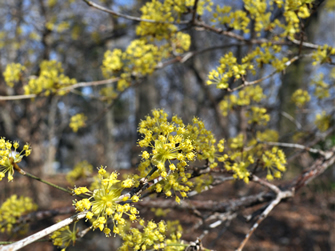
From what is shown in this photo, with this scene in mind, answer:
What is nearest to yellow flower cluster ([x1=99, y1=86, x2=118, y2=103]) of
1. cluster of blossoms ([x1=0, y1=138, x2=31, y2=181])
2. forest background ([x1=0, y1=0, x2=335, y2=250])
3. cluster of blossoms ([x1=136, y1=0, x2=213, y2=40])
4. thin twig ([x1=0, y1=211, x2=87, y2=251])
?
forest background ([x1=0, y1=0, x2=335, y2=250])

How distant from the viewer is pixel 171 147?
3.93 ft

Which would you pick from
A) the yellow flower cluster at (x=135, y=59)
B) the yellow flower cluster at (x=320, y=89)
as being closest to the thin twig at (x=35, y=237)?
the yellow flower cluster at (x=135, y=59)

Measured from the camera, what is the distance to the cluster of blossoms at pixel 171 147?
4.05ft

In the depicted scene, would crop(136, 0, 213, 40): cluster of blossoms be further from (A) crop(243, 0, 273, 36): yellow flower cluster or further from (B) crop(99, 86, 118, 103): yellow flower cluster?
(B) crop(99, 86, 118, 103): yellow flower cluster

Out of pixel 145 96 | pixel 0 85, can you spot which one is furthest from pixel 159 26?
pixel 0 85

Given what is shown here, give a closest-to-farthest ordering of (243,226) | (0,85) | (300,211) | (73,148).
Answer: (0,85), (243,226), (300,211), (73,148)

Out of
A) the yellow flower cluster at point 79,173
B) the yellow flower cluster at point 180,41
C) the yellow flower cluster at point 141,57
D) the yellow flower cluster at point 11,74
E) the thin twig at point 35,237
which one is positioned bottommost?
the yellow flower cluster at point 79,173

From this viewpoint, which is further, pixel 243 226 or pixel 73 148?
pixel 73 148

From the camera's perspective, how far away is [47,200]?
6.77 m

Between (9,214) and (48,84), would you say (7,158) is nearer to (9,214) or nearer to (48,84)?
(9,214)

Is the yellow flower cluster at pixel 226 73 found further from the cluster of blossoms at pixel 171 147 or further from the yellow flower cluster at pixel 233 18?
the yellow flower cluster at pixel 233 18

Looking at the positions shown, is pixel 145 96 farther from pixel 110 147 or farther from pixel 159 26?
pixel 110 147

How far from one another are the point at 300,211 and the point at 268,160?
787cm

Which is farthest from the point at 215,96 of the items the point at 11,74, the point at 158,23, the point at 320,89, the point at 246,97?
the point at 11,74
